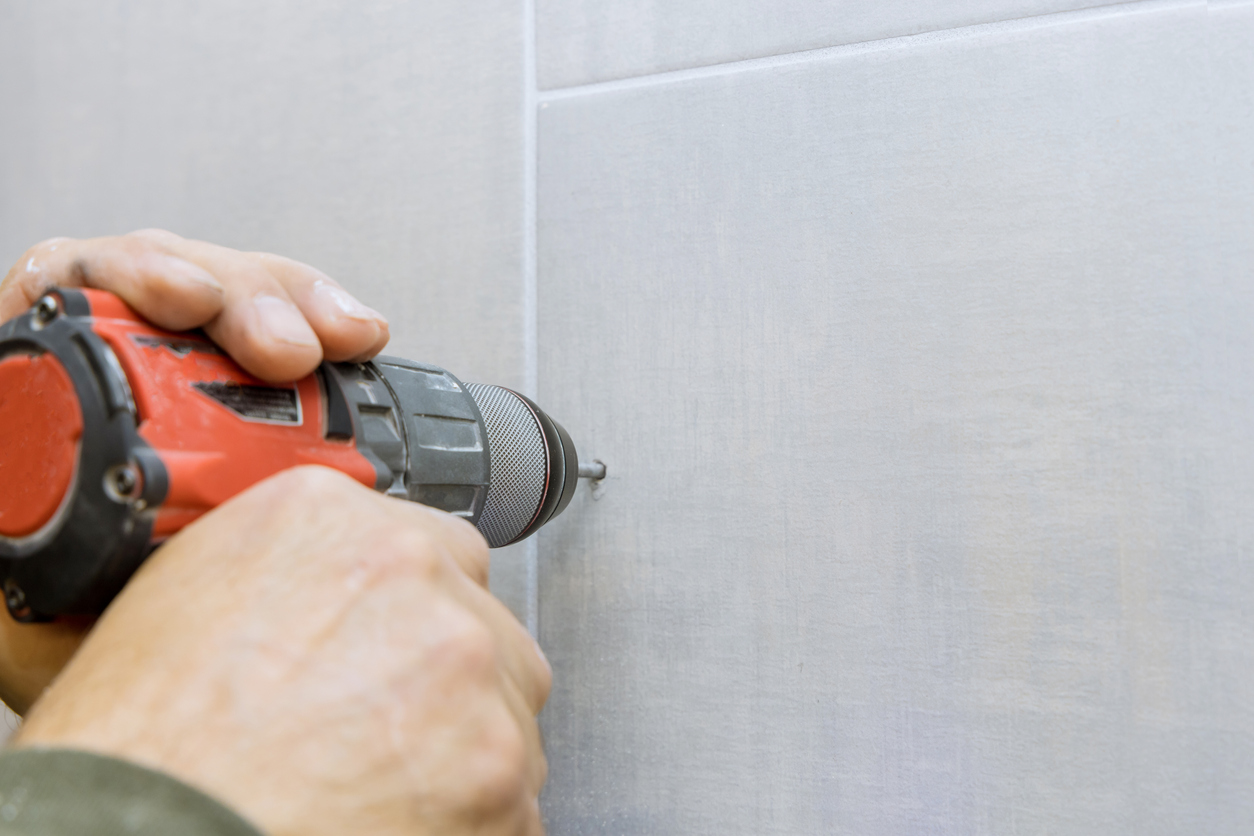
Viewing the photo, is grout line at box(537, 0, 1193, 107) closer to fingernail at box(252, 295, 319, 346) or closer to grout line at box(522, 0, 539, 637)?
grout line at box(522, 0, 539, 637)

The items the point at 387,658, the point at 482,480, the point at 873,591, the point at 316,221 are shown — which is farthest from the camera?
the point at 316,221

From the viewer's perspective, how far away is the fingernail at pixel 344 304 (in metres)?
0.53

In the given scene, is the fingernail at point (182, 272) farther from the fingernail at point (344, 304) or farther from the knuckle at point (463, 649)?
the knuckle at point (463, 649)

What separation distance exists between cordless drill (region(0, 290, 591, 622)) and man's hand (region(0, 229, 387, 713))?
17mm

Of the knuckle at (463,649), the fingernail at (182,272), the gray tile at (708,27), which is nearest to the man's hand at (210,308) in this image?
the fingernail at (182,272)

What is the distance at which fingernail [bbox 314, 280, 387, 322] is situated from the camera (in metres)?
0.53

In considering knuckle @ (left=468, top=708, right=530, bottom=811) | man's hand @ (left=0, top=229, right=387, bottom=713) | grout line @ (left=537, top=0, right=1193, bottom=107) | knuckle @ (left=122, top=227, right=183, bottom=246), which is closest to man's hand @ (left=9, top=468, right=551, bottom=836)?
knuckle @ (left=468, top=708, right=530, bottom=811)

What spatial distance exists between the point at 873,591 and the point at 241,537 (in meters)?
0.54

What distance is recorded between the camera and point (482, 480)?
0.61 metres

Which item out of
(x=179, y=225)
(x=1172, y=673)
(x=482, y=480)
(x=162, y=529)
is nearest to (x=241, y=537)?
(x=162, y=529)

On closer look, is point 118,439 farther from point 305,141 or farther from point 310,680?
point 305,141

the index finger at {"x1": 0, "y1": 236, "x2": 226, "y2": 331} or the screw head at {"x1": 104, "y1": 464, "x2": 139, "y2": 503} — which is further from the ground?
the index finger at {"x1": 0, "y1": 236, "x2": 226, "y2": 331}

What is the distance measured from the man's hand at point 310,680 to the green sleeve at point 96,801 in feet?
0.07

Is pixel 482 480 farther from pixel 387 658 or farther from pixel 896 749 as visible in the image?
pixel 896 749
